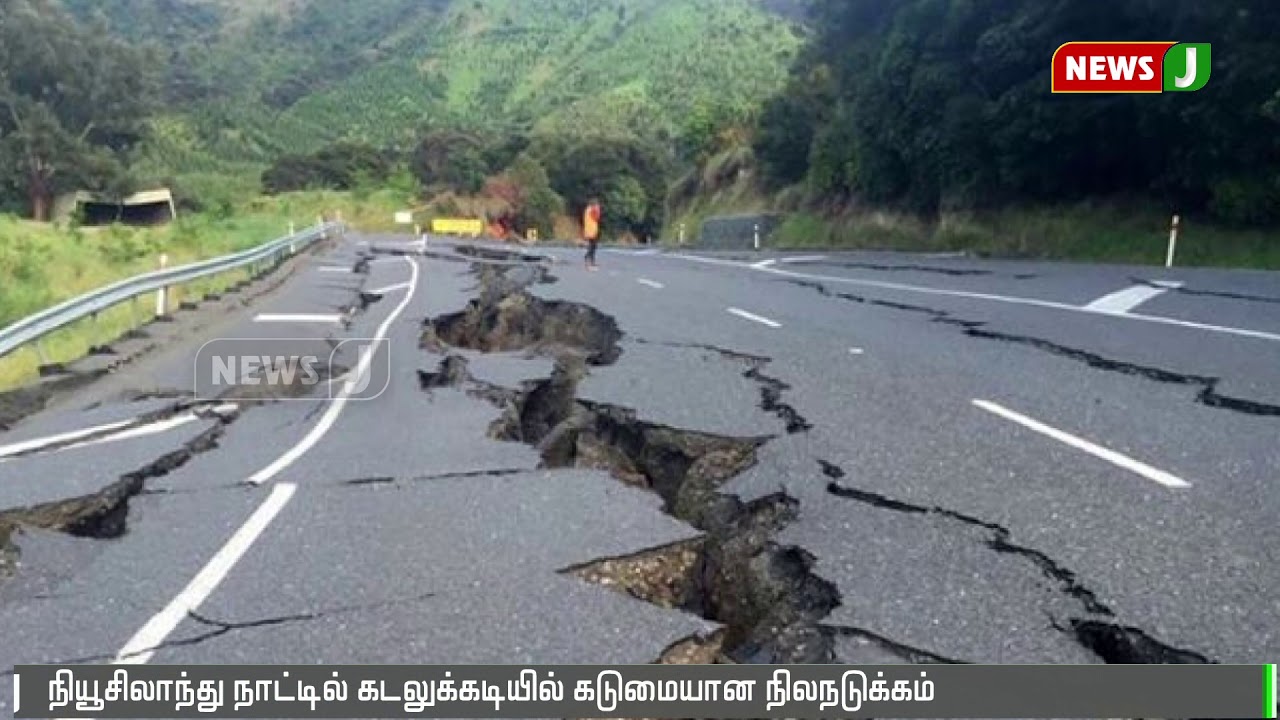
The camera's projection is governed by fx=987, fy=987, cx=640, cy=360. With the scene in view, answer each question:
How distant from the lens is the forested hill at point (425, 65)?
4080 inches

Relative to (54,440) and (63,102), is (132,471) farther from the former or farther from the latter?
(63,102)

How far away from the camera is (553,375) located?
9.79m

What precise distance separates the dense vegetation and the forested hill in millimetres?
62561

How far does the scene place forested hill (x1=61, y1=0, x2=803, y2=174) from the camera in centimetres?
10362

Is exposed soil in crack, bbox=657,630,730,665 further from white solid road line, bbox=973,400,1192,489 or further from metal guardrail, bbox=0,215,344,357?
metal guardrail, bbox=0,215,344,357

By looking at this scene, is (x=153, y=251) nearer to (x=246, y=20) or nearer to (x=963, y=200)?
(x=963, y=200)

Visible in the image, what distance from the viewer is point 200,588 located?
460 cm

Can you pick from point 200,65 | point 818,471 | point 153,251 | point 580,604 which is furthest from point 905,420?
point 200,65

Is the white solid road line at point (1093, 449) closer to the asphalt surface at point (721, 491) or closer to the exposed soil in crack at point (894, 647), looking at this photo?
the asphalt surface at point (721, 491)

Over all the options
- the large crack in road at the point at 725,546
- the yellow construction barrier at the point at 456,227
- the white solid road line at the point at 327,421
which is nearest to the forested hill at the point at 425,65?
the yellow construction barrier at the point at 456,227

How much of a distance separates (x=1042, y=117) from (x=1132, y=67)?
1.99 meters

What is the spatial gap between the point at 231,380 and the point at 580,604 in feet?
23.7

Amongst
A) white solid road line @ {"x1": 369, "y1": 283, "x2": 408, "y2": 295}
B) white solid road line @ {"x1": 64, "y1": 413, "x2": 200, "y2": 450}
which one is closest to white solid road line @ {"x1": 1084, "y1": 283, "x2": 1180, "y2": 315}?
white solid road line @ {"x1": 64, "y1": 413, "x2": 200, "y2": 450}

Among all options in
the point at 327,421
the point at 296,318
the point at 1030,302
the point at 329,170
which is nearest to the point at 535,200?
the point at 329,170
